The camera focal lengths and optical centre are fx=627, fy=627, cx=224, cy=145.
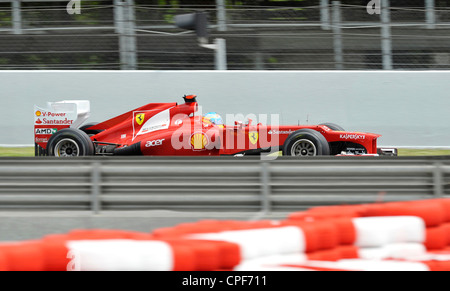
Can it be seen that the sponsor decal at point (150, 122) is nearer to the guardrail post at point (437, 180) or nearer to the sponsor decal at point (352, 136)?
the sponsor decal at point (352, 136)

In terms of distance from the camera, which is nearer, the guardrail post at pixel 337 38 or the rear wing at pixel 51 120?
the rear wing at pixel 51 120

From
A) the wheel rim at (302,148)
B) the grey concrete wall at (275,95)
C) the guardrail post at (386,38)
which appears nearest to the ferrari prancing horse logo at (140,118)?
the grey concrete wall at (275,95)

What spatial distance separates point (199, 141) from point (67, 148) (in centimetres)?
232

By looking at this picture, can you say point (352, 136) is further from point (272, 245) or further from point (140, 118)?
point (272, 245)

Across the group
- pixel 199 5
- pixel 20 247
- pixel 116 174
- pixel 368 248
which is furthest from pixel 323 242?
pixel 199 5

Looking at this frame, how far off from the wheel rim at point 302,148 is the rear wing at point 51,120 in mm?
3961

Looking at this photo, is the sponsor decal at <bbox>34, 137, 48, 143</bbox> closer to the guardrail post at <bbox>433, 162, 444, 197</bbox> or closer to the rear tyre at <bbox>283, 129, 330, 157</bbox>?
the rear tyre at <bbox>283, 129, 330, 157</bbox>

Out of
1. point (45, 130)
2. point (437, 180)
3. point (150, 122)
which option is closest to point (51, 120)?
point (45, 130)

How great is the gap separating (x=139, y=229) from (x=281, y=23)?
8.40 meters

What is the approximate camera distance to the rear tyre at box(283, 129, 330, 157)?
9.09 meters

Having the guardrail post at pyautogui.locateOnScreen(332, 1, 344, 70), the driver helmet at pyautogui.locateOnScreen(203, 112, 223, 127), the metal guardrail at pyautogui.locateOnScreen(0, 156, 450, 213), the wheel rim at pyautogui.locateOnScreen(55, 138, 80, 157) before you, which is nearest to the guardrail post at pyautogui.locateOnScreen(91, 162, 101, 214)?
the metal guardrail at pyautogui.locateOnScreen(0, 156, 450, 213)

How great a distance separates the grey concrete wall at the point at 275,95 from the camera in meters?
12.2
